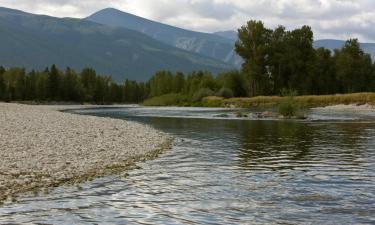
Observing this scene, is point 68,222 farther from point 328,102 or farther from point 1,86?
point 1,86

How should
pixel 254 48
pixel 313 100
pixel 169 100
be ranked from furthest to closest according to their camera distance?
pixel 169 100 < pixel 254 48 < pixel 313 100

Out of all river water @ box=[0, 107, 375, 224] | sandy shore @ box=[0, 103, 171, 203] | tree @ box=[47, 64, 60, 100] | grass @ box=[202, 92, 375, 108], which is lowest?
river water @ box=[0, 107, 375, 224]

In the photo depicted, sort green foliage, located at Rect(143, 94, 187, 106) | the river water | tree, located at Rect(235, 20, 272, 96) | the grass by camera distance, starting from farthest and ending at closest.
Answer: green foliage, located at Rect(143, 94, 187, 106) < tree, located at Rect(235, 20, 272, 96) < the grass < the river water

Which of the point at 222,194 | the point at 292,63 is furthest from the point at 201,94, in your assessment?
the point at 222,194

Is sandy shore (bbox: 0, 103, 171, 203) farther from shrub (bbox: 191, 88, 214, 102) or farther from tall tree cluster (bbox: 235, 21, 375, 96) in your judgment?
shrub (bbox: 191, 88, 214, 102)

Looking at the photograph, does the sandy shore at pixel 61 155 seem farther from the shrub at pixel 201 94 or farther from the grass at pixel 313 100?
the shrub at pixel 201 94

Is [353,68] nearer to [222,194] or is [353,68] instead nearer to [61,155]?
[61,155]

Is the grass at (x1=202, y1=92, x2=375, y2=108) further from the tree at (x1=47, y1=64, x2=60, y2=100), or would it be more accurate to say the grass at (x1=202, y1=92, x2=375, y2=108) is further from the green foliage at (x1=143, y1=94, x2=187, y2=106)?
the tree at (x1=47, y1=64, x2=60, y2=100)

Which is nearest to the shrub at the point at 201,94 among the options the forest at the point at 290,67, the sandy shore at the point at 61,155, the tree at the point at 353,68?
the forest at the point at 290,67

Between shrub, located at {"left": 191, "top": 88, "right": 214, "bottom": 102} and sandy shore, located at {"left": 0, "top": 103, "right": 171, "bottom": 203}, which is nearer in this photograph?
sandy shore, located at {"left": 0, "top": 103, "right": 171, "bottom": 203}

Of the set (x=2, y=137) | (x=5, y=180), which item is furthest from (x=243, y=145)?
(x=5, y=180)

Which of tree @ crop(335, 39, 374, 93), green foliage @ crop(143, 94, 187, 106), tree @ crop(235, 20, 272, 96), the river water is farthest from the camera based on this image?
green foliage @ crop(143, 94, 187, 106)

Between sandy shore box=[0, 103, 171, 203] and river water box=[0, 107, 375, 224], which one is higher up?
sandy shore box=[0, 103, 171, 203]

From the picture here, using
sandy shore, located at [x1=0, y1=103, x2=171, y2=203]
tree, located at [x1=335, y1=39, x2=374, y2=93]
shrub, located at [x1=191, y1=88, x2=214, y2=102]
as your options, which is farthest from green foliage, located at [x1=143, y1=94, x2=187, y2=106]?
sandy shore, located at [x1=0, y1=103, x2=171, y2=203]
